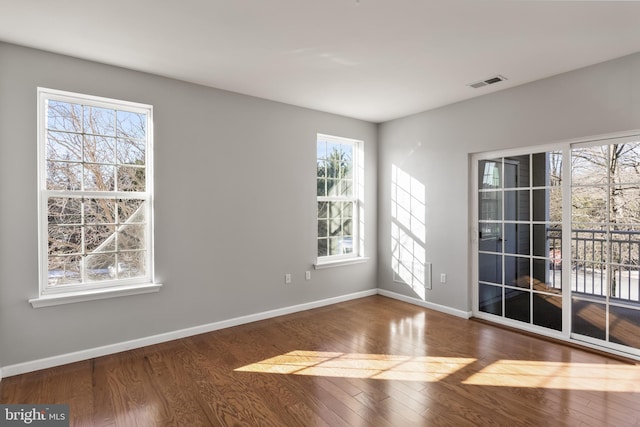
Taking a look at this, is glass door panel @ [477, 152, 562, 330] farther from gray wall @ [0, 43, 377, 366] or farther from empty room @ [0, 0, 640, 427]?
gray wall @ [0, 43, 377, 366]

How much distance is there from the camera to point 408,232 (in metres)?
4.79

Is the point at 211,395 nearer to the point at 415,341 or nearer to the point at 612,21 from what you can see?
the point at 415,341

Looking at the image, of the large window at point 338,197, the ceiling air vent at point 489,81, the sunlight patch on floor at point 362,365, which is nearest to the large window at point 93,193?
the sunlight patch on floor at point 362,365

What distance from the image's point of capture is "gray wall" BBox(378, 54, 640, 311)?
2988mm

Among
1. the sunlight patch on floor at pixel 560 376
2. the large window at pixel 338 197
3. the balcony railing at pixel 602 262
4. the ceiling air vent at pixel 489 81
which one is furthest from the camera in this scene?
the large window at pixel 338 197

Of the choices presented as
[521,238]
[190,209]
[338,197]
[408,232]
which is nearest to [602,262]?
A: [521,238]

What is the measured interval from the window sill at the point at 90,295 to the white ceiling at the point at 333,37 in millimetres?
2055

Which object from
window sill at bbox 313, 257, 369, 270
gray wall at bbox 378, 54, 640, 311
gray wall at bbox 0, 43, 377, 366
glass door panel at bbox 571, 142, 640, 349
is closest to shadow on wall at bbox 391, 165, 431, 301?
gray wall at bbox 378, 54, 640, 311

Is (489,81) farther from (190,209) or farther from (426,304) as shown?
(190,209)

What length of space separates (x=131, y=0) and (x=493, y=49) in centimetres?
272

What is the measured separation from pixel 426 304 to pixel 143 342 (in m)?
3.40

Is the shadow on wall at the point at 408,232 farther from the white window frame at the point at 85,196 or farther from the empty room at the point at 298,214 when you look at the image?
the white window frame at the point at 85,196

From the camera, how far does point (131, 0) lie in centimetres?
212

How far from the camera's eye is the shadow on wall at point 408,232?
4578mm
